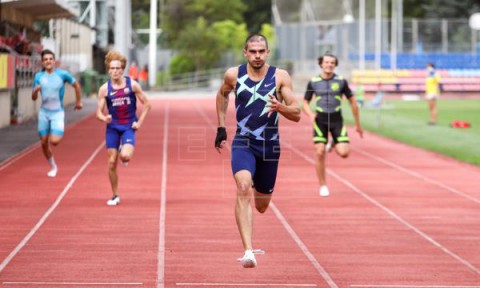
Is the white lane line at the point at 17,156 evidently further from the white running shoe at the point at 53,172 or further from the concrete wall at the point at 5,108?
the concrete wall at the point at 5,108

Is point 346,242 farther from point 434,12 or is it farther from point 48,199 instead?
point 434,12

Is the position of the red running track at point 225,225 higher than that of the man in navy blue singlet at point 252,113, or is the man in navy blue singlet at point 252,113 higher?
the man in navy blue singlet at point 252,113

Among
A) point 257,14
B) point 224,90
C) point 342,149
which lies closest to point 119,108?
point 342,149

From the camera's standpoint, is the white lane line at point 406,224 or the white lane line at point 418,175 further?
the white lane line at point 418,175

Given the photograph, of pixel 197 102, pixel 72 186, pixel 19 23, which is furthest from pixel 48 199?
pixel 197 102

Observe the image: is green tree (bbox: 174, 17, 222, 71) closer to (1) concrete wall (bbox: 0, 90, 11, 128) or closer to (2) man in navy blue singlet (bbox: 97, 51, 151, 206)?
(1) concrete wall (bbox: 0, 90, 11, 128)

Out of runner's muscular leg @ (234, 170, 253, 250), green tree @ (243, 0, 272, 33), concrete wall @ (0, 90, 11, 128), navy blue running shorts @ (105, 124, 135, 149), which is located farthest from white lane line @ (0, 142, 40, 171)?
green tree @ (243, 0, 272, 33)

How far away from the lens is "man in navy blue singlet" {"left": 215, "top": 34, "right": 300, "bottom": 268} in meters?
10.2

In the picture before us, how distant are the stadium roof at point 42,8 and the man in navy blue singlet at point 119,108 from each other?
62.2ft

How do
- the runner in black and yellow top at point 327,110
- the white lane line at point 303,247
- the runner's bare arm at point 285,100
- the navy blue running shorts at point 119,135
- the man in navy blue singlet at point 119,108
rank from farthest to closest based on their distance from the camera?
the runner in black and yellow top at point 327,110
the navy blue running shorts at point 119,135
the man in navy blue singlet at point 119,108
the white lane line at point 303,247
the runner's bare arm at point 285,100

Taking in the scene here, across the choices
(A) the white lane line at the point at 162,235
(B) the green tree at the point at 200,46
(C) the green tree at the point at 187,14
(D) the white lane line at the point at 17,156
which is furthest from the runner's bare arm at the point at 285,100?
(C) the green tree at the point at 187,14

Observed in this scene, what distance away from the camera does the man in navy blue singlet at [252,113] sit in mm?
10188

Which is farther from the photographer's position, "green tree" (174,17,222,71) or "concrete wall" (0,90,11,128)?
"green tree" (174,17,222,71)

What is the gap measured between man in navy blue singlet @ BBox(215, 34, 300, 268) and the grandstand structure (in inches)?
2574
